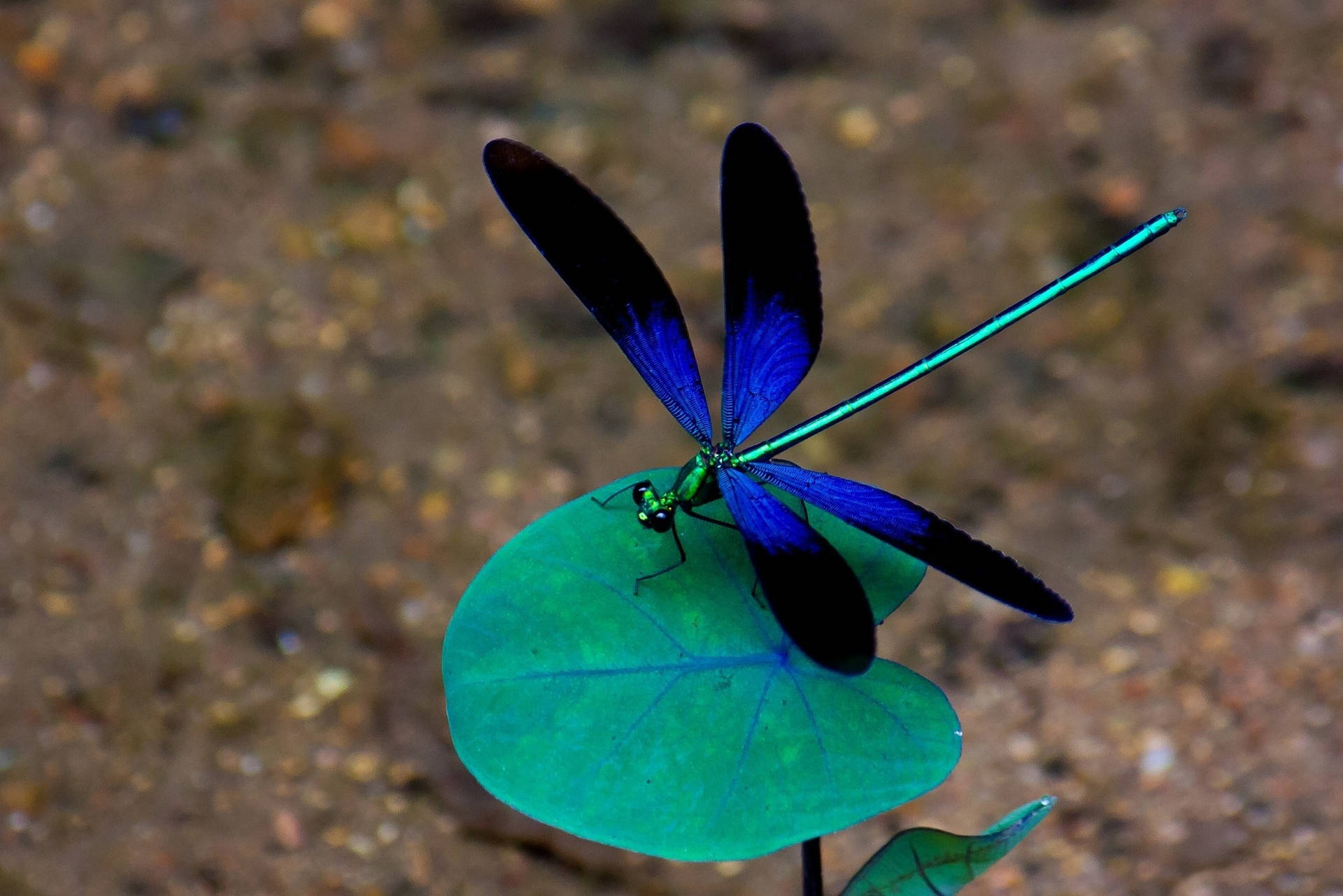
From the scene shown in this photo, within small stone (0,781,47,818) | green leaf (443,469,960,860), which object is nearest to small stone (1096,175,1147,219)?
green leaf (443,469,960,860)

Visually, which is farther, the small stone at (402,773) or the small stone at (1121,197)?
the small stone at (1121,197)

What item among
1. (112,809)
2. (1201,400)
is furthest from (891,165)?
(112,809)

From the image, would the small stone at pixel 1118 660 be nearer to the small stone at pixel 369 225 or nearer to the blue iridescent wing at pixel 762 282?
the blue iridescent wing at pixel 762 282

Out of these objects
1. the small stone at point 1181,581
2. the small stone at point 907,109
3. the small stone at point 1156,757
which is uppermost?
the small stone at point 907,109

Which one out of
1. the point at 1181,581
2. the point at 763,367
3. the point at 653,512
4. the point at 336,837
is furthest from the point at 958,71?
the point at 336,837

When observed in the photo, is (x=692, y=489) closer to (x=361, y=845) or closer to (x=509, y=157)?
(x=509, y=157)

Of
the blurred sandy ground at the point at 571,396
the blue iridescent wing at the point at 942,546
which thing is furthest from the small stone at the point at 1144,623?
the blue iridescent wing at the point at 942,546
